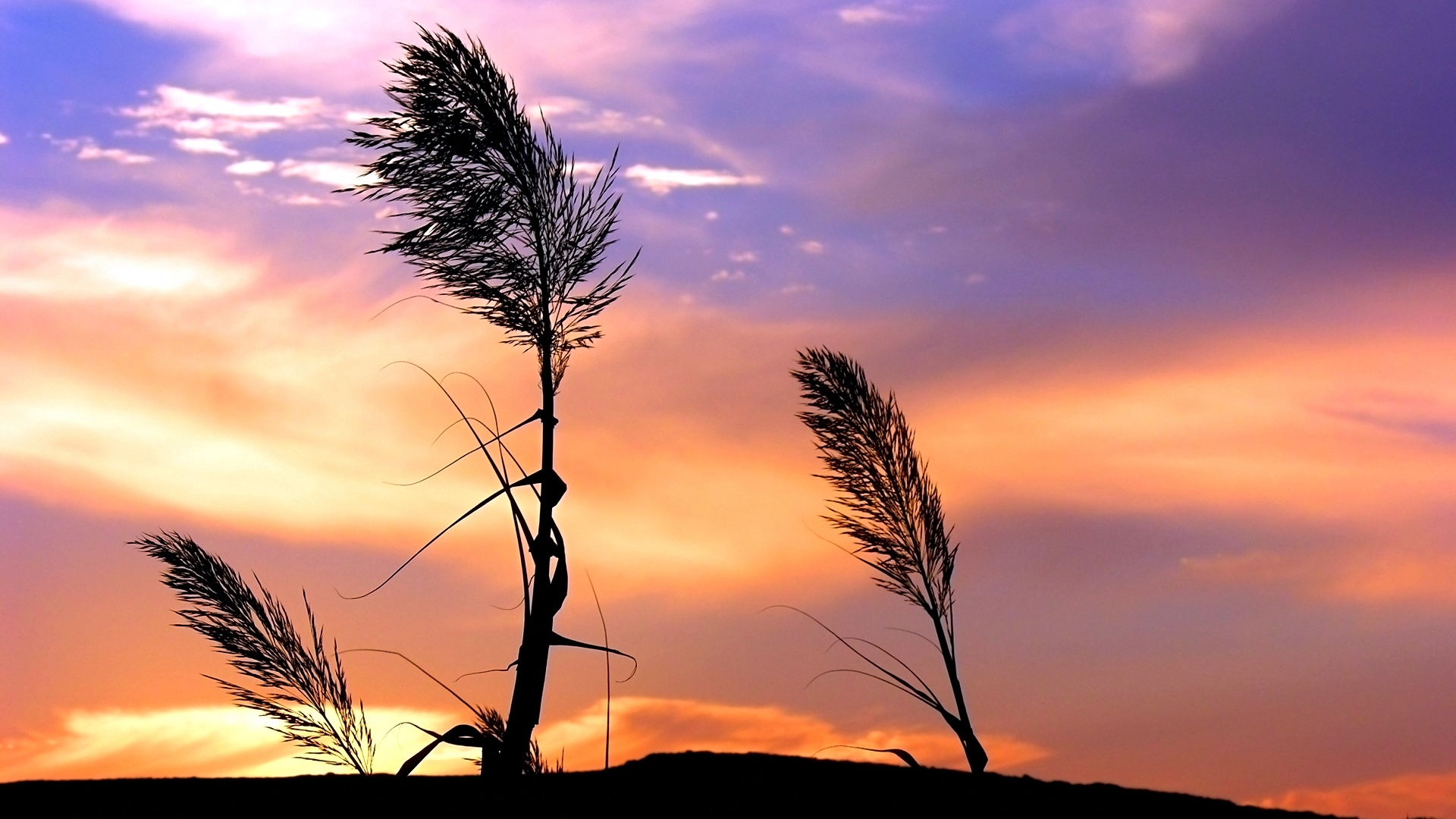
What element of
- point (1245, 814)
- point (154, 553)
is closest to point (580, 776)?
point (154, 553)

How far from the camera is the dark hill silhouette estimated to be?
432cm

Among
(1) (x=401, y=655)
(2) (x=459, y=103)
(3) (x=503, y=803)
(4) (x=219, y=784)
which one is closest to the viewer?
(3) (x=503, y=803)

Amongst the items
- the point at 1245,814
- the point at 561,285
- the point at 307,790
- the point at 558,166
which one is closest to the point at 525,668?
the point at 307,790

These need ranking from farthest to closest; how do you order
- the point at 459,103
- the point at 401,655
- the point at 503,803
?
the point at 459,103, the point at 401,655, the point at 503,803

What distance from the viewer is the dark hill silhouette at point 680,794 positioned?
14.2 ft

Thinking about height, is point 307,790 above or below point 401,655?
below

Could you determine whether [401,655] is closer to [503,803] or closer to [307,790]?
[307,790]

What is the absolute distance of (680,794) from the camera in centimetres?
443

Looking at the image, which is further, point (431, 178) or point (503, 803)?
point (431, 178)

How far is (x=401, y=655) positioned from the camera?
5.11 meters

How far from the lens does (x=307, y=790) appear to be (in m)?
4.57

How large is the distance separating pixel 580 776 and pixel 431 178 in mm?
2496

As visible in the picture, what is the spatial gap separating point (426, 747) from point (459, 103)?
252 cm

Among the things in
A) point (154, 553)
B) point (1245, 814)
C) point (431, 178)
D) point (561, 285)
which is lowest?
point (1245, 814)
